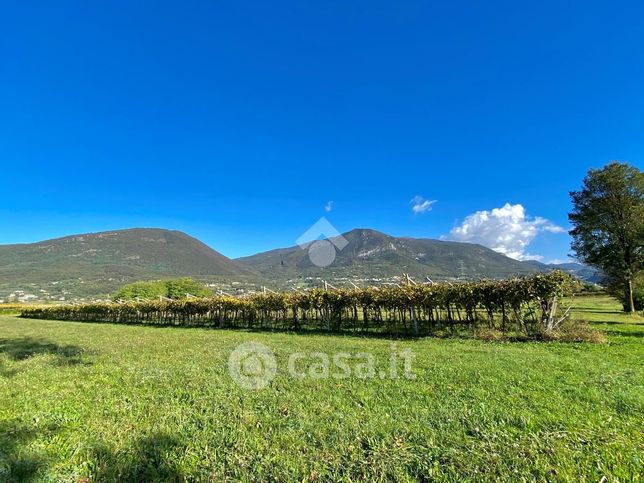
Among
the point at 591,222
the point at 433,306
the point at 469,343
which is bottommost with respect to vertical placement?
the point at 469,343

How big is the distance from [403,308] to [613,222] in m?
21.2

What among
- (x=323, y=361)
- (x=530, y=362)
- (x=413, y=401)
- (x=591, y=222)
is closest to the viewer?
(x=413, y=401)

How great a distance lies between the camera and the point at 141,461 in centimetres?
354

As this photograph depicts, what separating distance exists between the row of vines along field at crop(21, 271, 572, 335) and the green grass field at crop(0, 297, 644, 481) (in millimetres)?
6441

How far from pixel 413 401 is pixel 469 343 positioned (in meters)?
9.00

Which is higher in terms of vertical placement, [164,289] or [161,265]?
[161,265]

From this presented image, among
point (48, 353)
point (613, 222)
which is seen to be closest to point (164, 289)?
point (48, 353)

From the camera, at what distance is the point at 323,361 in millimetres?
9156

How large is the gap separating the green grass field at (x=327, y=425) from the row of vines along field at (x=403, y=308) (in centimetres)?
644

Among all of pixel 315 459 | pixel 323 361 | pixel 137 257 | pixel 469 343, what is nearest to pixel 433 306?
pixel 469 343

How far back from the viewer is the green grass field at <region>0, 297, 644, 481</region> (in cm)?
332

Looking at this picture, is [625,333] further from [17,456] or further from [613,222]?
[17,456]

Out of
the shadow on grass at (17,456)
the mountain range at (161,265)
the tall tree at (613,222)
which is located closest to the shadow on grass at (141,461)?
the shadow on grass at (17,456)

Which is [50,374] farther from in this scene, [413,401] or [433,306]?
[433,306]
